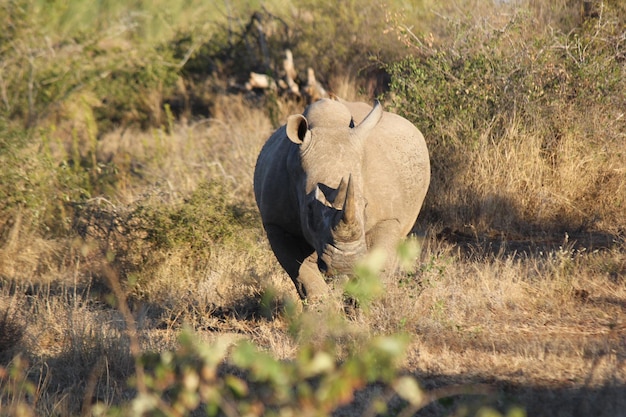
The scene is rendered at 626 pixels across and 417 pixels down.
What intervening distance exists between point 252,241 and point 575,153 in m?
3.47

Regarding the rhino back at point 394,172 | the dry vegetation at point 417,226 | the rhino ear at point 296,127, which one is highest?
the rhino ear at point 296,127

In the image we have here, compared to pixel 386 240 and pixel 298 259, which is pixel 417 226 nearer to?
pixel 298 259

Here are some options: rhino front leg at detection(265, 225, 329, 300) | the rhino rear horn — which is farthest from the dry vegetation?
the rhino rear horn

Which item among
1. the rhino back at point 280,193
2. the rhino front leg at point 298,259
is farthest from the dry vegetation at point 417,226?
the rhino back at point 280,193

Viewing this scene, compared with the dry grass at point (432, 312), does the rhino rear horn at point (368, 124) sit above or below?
above

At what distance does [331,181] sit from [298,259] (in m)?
1.03

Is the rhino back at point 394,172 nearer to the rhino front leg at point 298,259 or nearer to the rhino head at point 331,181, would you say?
the rhino head at point 331,181

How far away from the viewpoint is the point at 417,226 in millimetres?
9422

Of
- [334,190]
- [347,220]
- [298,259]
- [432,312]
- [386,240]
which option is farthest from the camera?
[298,259]

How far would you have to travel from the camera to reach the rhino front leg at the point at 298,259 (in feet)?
21.1

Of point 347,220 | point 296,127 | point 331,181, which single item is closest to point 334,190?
point 331,181

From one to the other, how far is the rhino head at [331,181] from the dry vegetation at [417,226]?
0.47m

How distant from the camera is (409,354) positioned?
17.4ft

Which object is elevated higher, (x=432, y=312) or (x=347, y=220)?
(x=347, y=220)
